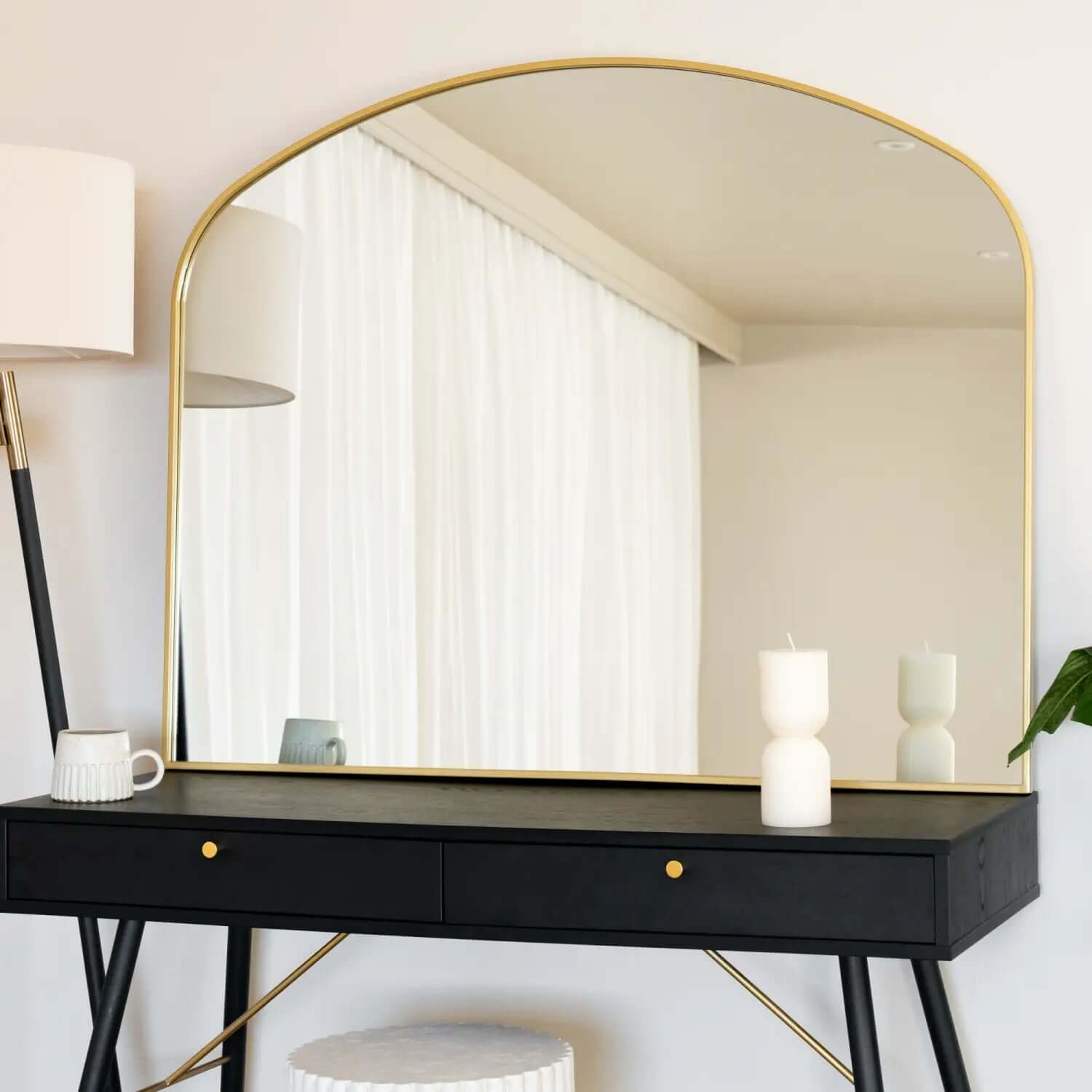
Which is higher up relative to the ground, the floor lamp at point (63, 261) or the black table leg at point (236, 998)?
the floor lamp at point (63, 261)

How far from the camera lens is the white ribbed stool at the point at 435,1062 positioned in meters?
1.65

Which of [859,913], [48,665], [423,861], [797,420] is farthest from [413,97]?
[859,913]

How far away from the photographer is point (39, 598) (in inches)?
82.2

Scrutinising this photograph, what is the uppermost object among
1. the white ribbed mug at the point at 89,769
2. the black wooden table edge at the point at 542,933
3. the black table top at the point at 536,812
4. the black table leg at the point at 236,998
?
the white ribbed mug at the point at 89,769

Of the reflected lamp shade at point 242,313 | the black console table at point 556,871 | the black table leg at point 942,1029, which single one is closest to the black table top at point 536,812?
the black console table at point 556,871

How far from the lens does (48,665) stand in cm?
208

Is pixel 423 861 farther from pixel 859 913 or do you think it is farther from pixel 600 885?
pixel 859 913

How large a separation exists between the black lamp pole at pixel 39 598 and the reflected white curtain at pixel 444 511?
188 millimetres

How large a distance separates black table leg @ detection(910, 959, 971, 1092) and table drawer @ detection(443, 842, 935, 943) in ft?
1.22

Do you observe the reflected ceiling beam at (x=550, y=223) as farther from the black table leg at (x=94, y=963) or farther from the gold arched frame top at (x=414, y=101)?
the black table leg at (x=94, y=963)

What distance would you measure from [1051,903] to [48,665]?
4.61 feet

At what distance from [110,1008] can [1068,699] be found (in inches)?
48.8

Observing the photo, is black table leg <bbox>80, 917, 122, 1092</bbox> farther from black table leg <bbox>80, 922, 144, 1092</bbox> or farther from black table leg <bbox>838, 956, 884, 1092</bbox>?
black table leg <bbox>838, 956, 884, 1092</bbox>

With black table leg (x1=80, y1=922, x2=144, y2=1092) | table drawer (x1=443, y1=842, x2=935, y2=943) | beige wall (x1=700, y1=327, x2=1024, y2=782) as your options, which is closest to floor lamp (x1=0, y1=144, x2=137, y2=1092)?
black table leg (x1=80, y1=922, x2=144, y2=1092)
